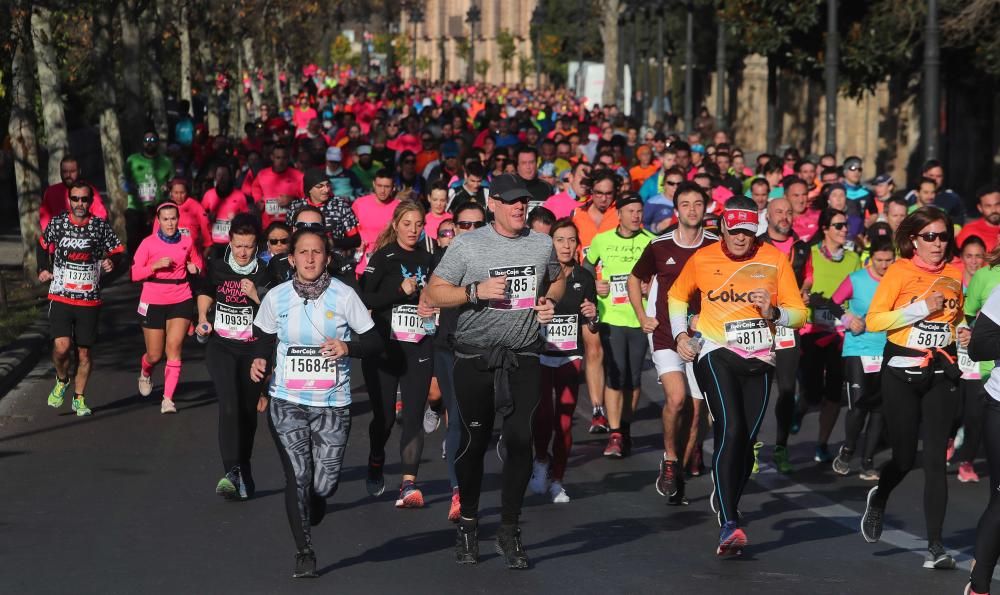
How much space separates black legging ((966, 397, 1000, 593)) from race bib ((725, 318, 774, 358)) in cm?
142

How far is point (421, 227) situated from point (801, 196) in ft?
16.8

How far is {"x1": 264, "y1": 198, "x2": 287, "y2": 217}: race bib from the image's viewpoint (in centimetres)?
1867

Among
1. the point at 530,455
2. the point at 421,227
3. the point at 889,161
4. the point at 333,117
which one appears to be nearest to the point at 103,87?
the point at 333,117

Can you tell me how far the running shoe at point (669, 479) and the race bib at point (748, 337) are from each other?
1638mm

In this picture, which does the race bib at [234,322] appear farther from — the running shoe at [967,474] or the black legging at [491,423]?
the running shoe at [967,474]

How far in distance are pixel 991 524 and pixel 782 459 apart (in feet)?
13.2

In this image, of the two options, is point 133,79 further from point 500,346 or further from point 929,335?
point 929,335

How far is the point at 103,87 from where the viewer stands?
27.7 m

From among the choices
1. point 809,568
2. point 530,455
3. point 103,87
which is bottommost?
point 809,568

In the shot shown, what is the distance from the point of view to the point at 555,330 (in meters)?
11.0

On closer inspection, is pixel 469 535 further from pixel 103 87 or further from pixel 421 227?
pixel 103 87

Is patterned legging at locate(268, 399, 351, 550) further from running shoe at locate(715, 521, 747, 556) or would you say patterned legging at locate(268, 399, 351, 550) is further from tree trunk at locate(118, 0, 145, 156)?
tree trunk at locate(118, 0, 145, 156)

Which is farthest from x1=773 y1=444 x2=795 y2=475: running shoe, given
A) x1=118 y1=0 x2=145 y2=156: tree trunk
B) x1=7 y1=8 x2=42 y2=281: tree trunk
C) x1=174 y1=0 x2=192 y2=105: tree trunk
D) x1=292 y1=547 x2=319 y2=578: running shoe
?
x1=174 y1=0 x2=192 y2=105: tree trunk

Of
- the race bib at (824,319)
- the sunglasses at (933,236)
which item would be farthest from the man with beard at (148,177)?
the sunglasses at (933,236)
